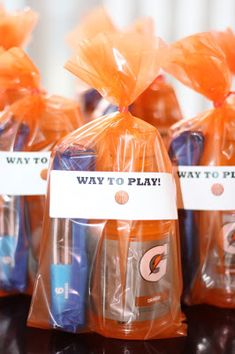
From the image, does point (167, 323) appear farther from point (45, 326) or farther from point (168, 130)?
point (168, 130)

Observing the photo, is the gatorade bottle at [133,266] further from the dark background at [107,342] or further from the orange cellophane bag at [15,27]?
the orange cellophane bag at [15,27]

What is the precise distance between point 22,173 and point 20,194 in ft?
0.10

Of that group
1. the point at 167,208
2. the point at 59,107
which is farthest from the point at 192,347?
the point at 59,107

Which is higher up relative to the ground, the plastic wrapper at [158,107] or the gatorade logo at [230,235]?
the plastic wrapper at [158,107]

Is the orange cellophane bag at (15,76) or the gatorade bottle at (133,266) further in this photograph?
the orange cellophane bag at (15,76)

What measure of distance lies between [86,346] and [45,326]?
65mm

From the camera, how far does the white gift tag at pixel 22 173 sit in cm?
68

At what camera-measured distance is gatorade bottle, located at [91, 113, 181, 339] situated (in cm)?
58

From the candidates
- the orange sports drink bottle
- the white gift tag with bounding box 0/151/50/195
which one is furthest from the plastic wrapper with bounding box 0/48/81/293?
the orange sports drink bottle

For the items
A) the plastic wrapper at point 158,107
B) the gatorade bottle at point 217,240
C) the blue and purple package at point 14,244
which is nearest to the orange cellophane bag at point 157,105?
the plastic wrapper at point 158,107

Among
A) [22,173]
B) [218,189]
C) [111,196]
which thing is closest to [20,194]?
[22,173]

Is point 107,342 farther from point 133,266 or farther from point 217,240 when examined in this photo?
point 217,240

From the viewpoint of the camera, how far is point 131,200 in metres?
0.58

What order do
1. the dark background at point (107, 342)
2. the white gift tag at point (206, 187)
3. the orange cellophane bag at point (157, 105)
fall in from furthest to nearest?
the orange cellophane bag at point (157, 105)
the white gift tag at point (206, 187)
the dark background at point (107, 342)
